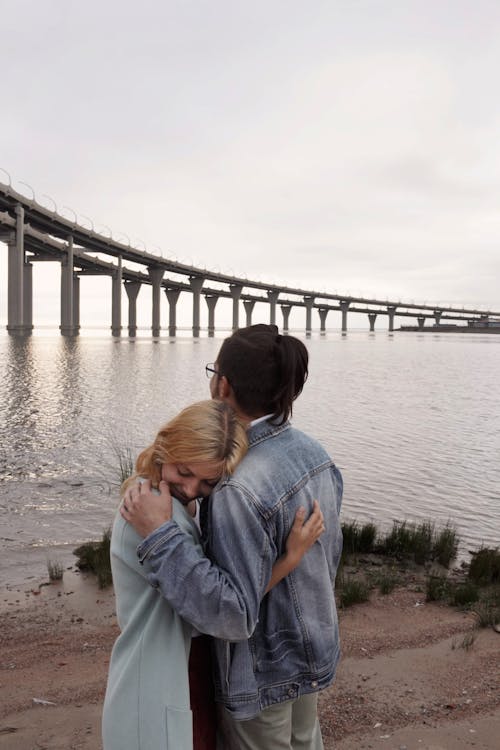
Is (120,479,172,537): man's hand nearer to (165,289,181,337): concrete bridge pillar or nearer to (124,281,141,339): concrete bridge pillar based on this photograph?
(124,281,141,339): concrete bridge pillar

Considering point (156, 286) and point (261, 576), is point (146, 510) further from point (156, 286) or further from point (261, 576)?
point (156, 286)

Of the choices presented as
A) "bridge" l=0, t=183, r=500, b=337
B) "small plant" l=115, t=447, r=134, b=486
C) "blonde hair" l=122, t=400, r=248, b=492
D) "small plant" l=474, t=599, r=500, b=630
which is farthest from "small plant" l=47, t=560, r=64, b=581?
"bridge" l=0, t=183, r=500, b=337

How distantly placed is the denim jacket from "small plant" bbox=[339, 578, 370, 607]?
12.1 ft

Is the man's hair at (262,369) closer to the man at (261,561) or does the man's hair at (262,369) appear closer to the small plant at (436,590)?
the man at (261,561)

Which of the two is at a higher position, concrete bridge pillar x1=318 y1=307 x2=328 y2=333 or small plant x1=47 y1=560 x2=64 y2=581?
concrete bridge pillar x1=318 y1=307 x2=328 y2=333

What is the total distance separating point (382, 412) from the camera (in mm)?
21297

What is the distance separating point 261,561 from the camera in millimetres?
1872

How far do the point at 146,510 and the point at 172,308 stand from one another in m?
124

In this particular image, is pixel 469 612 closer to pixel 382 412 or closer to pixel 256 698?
pixel 256 698

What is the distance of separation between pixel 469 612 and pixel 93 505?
19.0 feet

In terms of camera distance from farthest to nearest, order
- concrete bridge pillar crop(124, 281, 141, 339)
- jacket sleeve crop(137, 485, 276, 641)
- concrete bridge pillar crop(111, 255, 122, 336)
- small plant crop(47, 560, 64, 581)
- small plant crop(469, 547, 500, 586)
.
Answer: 1. concrete bridge pillar crop(124, 281, 141, 339)
2. concrete bridge pillar crop(111, 255, 122, 336)
3. small plant crop(469, 547, 500, 586)
4. small plant crop(47, 560, 64, 581)
5. jacket sleeve crop(137, 485, 276, 641)

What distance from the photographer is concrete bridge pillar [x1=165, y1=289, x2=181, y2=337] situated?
398ft

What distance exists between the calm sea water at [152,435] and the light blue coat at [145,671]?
16.9ft

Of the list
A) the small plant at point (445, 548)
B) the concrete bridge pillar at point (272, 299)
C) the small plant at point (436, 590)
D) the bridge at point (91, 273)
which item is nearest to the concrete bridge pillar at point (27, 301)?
the bridge at point (91, 273)
